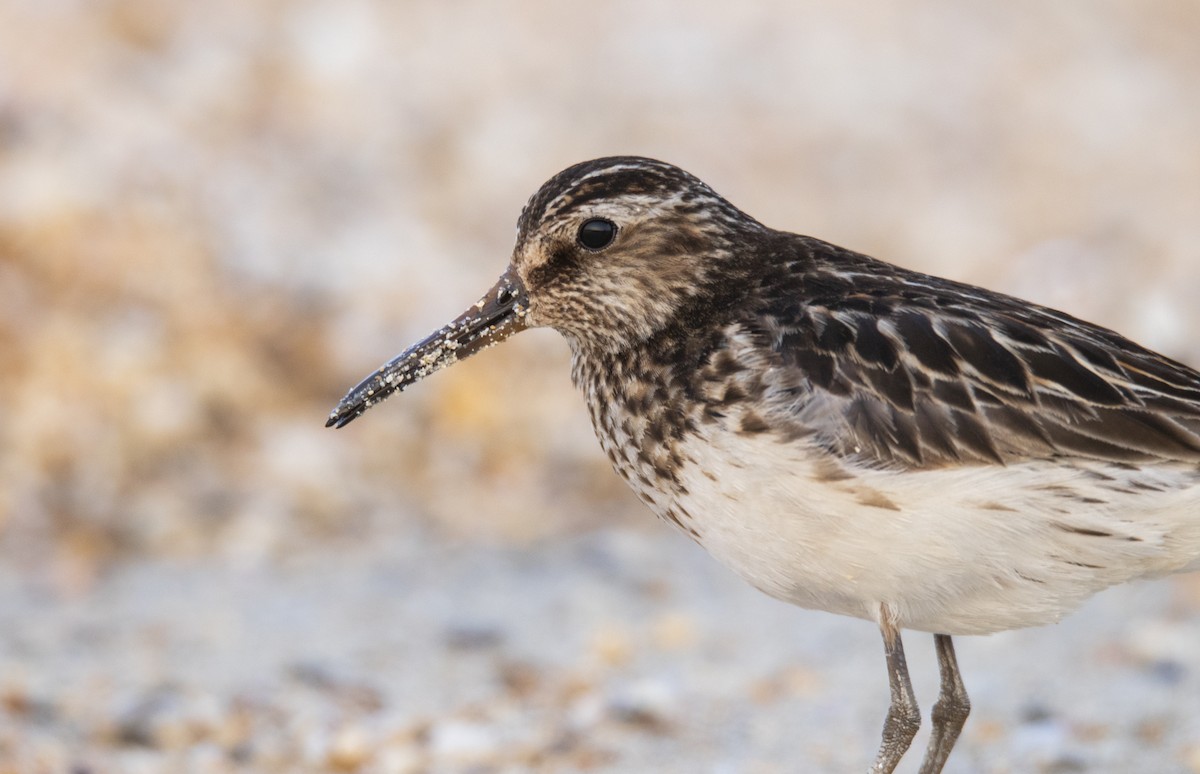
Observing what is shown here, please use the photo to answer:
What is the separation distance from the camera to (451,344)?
501cm

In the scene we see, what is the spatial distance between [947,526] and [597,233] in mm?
1376

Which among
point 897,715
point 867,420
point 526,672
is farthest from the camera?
point 526,672

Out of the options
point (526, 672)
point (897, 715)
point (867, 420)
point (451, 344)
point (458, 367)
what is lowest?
point (897, 715)

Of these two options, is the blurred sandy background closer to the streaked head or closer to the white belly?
the white belly

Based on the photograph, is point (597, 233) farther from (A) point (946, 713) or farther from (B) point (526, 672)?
Result: (B) point (526, 672)

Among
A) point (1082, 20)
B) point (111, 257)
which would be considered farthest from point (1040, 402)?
point (1082, 20)

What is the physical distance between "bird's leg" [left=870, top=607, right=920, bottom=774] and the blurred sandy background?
98 cm

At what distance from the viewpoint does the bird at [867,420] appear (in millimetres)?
4191

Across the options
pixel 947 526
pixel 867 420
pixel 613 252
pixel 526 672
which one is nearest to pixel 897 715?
pixel 947 526

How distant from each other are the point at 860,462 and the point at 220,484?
4524mm

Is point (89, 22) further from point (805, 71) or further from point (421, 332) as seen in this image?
point (805, 71)

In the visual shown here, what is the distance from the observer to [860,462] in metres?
4.24

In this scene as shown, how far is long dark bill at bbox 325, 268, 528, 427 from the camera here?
4949 mm

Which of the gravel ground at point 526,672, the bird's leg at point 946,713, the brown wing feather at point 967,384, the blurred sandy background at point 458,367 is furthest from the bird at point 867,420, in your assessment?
the blurred sandy background at point 458,367
